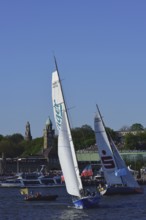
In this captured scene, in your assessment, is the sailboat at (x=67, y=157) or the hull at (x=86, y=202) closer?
the sailboat at (x=67, y=157)

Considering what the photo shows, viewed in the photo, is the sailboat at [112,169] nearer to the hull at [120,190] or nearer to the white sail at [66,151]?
the hull at [120,190]

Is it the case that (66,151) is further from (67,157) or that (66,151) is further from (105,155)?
(105,155)

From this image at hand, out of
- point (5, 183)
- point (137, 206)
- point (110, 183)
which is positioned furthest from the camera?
point (5, 183)

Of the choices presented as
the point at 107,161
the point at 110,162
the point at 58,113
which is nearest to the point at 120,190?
the point at 110,162

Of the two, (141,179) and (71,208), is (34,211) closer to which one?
(71,208)

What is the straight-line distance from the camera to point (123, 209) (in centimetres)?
8356

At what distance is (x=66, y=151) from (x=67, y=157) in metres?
0.56

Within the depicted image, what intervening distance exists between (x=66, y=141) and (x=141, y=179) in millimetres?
95488

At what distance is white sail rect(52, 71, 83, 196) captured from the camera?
76.6m

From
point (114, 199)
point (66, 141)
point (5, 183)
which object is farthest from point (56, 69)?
point (5, 183)

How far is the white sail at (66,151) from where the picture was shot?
7656cm

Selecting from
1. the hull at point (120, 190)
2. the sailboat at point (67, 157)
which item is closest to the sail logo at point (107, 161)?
the hull at point (120, 190)

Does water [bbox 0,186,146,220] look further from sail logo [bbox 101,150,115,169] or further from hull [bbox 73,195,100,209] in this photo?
sail logo [bbox 101,150,115,169]

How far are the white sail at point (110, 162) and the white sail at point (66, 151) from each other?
2868cm
